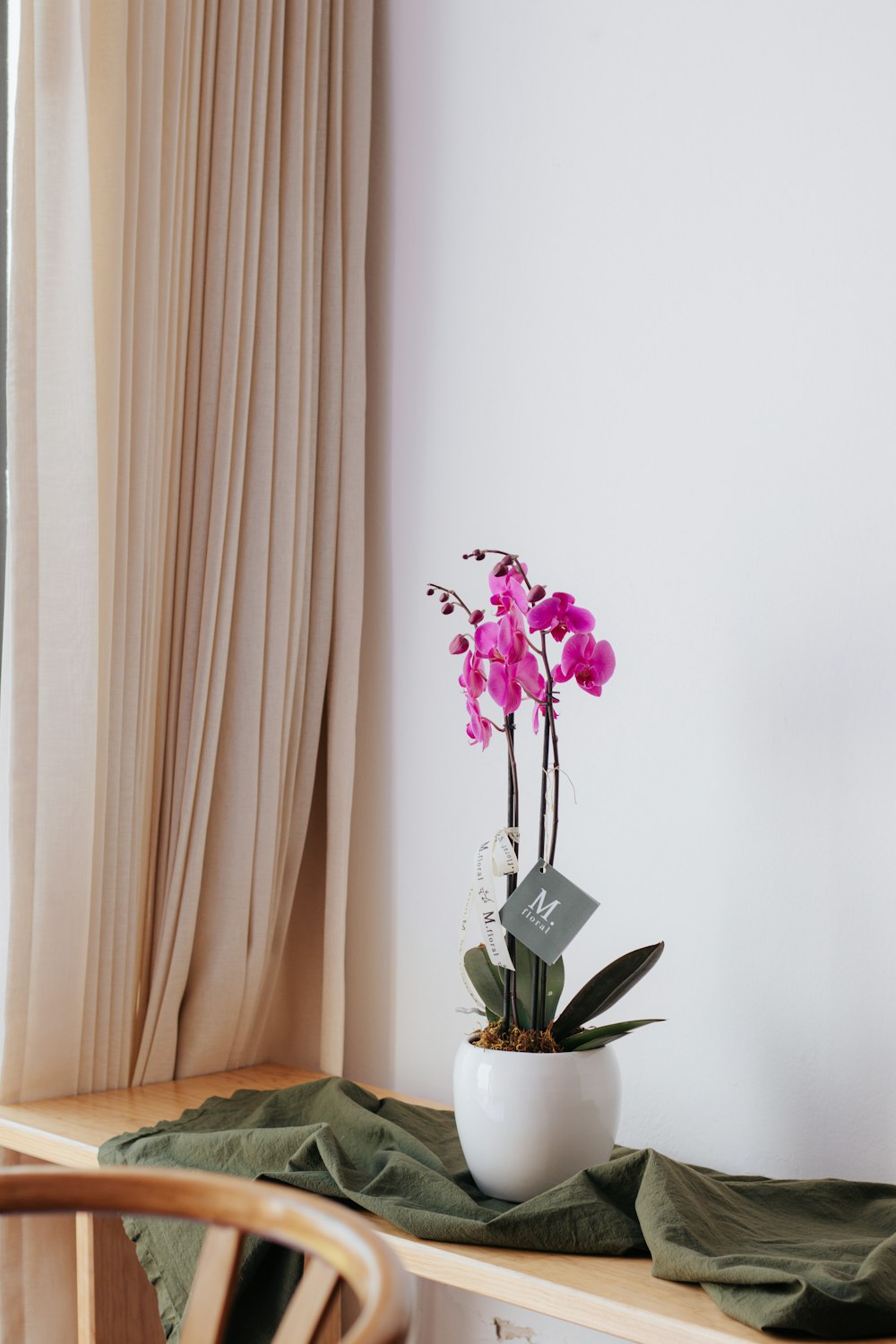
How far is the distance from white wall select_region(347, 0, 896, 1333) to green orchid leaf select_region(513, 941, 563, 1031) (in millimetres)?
232

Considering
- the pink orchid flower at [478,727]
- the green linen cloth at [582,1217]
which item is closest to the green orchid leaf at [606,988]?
the green linen cloth at [582,1217]

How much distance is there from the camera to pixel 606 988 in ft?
3.81

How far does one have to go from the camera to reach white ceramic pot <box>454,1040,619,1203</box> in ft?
3.60

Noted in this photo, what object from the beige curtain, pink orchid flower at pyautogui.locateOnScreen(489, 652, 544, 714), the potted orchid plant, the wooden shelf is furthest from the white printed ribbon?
the beige curtain

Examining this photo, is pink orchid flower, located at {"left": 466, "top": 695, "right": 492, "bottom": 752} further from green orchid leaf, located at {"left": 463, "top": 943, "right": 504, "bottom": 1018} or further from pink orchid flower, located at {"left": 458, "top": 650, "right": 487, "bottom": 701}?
green orchid leaf, located at {"left": 463, "top": 943, "right": 504, "bottom": 1018}

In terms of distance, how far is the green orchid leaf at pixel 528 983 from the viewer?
46.3 inches

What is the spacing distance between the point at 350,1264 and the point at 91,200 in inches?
50.5

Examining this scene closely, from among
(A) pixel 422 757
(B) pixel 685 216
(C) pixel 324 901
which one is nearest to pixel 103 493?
(A) pixel 422 757

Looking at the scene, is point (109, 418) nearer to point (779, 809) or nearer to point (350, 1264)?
point (779, 809)

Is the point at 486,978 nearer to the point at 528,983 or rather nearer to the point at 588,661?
the point at 528,983

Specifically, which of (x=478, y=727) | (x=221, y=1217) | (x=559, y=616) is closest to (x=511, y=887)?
(x=478, y=727)

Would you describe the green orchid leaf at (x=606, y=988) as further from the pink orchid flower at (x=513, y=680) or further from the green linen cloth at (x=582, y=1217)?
the pink orchid flower at (x=513, y=680)

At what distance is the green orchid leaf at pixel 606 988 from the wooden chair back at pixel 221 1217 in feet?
1.80

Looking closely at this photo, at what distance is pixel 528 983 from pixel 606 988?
0.25 ft
